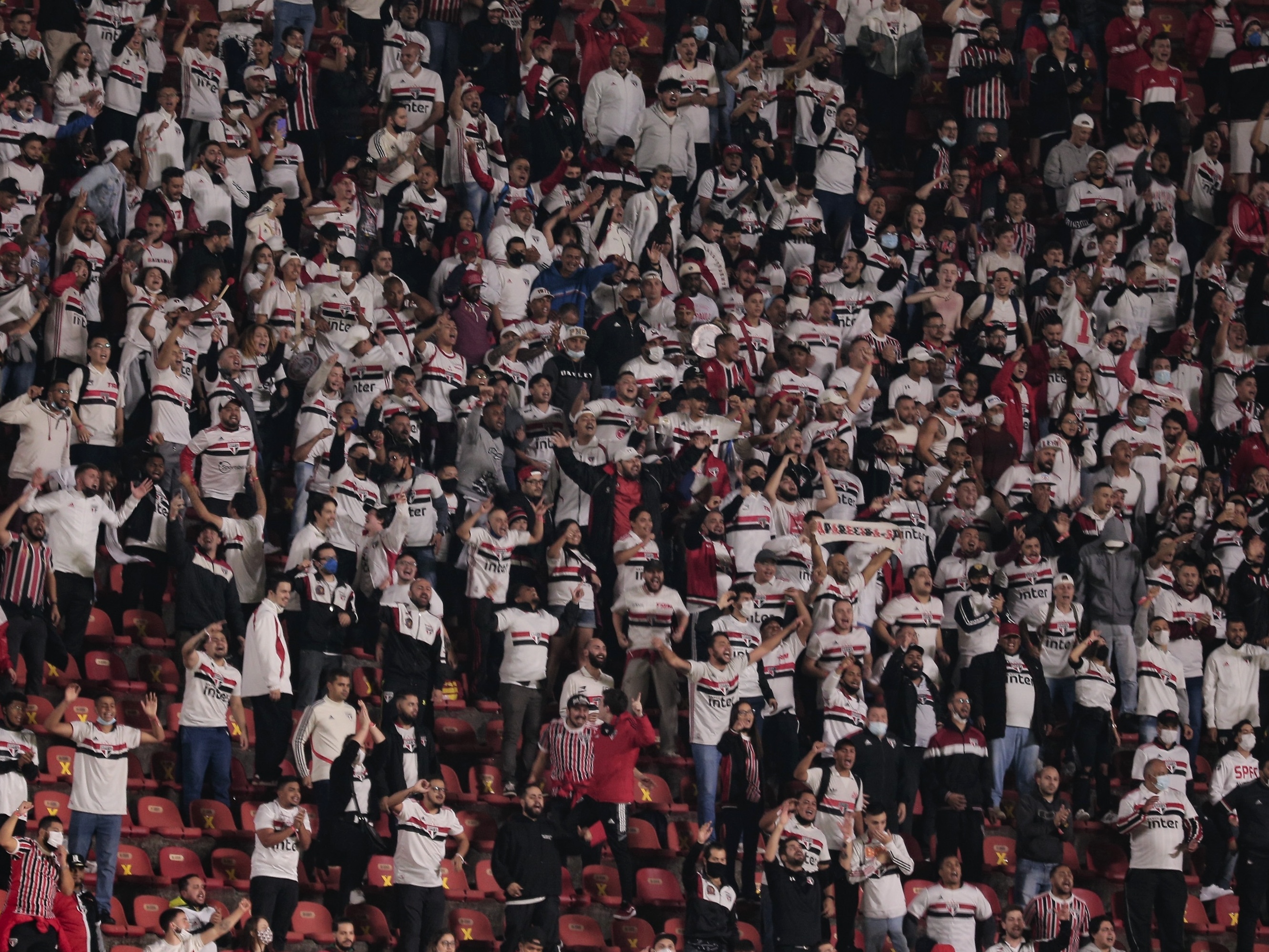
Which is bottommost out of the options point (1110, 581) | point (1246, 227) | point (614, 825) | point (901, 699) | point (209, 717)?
point (614, 825)

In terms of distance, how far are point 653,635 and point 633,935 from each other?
240 cm

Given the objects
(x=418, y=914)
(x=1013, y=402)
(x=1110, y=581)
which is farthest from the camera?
(x=1013, y=402)

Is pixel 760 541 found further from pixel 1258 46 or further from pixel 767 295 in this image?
pixel 1258 46

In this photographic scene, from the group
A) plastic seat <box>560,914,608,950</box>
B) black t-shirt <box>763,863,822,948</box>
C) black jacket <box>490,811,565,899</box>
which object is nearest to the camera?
black jacket <box>490,811,565,899</box>

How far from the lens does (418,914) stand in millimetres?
14891

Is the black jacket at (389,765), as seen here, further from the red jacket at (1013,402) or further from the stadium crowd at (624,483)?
the red jacket at (1013,402)

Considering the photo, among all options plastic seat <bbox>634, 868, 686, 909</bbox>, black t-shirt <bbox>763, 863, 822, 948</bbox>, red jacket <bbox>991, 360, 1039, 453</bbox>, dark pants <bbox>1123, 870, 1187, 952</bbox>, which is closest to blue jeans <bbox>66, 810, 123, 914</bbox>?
plastic seat <bbox>634, 868, 686, 909</bbox>

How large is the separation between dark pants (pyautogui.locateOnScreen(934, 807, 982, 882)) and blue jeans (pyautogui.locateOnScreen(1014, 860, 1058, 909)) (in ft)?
1.07

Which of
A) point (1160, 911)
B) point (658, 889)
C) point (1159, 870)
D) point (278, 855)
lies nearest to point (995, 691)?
point (1159, 870)

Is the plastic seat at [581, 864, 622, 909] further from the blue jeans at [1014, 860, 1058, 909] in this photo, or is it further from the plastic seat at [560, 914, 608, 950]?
the blue jeans at [1014, 860, 1058, 909]

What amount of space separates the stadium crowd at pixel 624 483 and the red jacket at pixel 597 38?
57 millimetres

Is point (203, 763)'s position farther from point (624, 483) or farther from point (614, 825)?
point (624, 483)

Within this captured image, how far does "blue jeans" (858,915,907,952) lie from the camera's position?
52.1 ft

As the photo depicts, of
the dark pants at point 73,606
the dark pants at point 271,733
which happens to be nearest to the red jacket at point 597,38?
the dark pants at point 73,606
